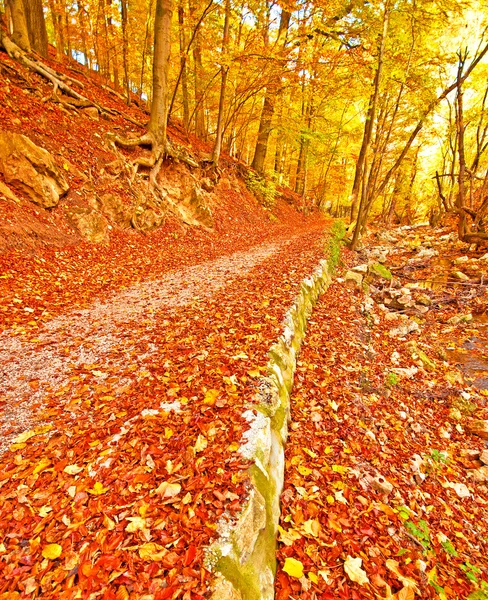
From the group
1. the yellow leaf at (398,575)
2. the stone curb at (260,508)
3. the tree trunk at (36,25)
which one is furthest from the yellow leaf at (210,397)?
the tree trunk at (36,25)

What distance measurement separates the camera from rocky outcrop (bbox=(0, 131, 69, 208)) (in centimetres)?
649

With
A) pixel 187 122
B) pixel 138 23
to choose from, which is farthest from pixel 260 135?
pixel 138 23

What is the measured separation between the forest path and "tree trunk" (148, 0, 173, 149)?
7609 mm

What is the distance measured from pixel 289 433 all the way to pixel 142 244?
6.92m

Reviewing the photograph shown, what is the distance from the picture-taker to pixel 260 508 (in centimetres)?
220

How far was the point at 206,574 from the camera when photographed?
1.72 meters

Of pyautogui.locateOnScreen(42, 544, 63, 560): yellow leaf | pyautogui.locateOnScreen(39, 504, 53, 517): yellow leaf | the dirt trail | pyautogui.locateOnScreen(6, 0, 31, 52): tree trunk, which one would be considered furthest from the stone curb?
pyautogui.locateOnScreen(6, 0, 31, 52): tree trunk

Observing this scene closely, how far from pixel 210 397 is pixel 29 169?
6.73m

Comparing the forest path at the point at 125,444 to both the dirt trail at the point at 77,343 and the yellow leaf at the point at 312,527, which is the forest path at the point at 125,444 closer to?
the dirt trail at the point at 77,343

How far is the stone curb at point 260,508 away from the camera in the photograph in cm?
180

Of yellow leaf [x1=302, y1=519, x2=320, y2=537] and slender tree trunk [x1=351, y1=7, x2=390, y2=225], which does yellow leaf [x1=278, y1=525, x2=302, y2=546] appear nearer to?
yellow leaf [x1=302, y1=519, x2=320, y2=537]

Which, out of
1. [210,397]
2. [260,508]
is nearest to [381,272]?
[210,397]

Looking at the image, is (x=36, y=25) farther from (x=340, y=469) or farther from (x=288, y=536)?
(x=288, y=536)

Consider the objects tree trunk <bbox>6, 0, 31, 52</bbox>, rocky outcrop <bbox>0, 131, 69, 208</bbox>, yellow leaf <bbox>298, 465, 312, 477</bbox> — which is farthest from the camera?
tree trunk <bbox>6, 0, 31, 52</bbox>
